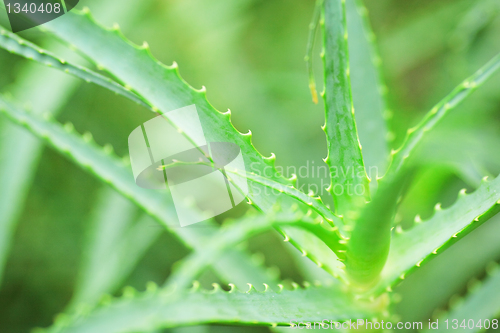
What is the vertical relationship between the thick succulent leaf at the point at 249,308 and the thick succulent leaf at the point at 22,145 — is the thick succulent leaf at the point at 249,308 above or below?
below

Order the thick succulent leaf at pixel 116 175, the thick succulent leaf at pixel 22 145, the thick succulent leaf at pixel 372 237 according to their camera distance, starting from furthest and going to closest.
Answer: the thick succulent leaf at pixel 22 145 → the thick succulent leaf at pixel 116 175 → the thick succulent leaf at pixel 372 237

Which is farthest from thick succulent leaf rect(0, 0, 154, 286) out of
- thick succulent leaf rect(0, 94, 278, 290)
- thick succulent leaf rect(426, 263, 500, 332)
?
thick succulent leaf rect(426, 263, 500, 332)

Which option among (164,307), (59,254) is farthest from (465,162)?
(59,254)

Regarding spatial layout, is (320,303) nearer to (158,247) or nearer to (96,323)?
(96,323)

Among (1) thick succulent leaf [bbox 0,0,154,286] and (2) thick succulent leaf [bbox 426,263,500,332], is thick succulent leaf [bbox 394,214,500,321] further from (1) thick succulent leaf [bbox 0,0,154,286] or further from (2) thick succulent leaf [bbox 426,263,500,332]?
(1) thick succulent leaf [bbox 0,0,154,286]

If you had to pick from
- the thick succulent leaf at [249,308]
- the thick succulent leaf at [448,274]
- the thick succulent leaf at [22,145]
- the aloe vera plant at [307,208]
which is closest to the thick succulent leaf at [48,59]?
the aloe vera plant at [307,208]

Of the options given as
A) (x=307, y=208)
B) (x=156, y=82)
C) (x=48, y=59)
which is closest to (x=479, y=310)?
(x=307, y=208)

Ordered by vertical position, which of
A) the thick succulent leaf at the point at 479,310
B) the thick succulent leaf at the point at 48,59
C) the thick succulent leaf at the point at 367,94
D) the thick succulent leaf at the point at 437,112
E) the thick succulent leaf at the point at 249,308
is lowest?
the thick succulent leaf at the point at 249,308

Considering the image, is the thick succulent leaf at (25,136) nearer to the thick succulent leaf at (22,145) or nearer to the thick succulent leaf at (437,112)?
the thick succulent leaf at (22,145)
